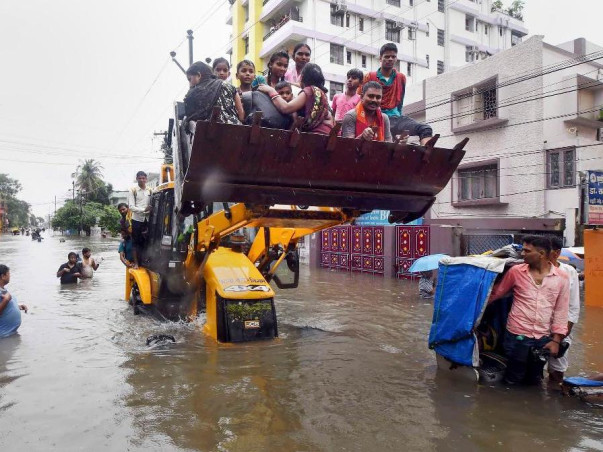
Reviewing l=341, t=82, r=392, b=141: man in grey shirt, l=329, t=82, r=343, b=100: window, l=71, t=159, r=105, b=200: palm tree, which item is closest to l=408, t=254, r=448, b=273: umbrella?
l=341, t=82, r=392, b=141: man in grey shirt

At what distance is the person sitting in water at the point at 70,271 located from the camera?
46.9 feet

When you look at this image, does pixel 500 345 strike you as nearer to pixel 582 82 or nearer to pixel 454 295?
pixel 454 295

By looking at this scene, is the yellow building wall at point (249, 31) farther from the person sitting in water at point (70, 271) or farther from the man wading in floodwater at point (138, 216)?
the man wading in floodwater at point (138, 216)

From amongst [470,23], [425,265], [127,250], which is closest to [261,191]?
[127,250]

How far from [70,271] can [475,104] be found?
15181mm

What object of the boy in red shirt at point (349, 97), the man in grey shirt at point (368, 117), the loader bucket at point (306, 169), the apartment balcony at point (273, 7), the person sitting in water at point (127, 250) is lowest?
the person sitting in water at point (127, 250)

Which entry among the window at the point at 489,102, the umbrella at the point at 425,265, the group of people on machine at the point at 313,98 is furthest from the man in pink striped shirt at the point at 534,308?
the window at the point at 489,102

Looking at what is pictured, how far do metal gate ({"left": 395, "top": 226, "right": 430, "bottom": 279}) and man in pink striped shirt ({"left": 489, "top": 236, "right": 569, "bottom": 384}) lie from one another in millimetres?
11833

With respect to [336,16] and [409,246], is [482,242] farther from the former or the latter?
[336,16]

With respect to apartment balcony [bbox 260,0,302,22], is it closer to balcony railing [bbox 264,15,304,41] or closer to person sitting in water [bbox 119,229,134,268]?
balcony railing [bbox 264,15,304,41]

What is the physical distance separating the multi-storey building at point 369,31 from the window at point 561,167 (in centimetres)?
1735

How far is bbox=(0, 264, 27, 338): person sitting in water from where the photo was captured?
7102mm

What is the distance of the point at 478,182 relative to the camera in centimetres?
1825

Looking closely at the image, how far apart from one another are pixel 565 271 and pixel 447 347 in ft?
4.68
